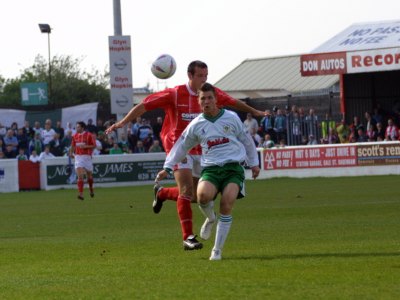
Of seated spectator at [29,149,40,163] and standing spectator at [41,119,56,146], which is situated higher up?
standing spectator at [41,119,56,146]

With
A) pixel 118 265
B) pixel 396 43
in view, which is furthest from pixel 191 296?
pixel 396 43

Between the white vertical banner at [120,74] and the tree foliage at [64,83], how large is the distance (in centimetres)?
4617

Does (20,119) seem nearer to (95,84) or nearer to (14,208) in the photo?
(14,208)

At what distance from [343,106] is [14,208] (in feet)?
68.9

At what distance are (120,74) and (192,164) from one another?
2521 cm

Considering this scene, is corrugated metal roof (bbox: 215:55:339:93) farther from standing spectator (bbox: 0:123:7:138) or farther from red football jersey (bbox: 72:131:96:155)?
red football jersey (bbox: 72:131:96:155)

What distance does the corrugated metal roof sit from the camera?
7612 cm

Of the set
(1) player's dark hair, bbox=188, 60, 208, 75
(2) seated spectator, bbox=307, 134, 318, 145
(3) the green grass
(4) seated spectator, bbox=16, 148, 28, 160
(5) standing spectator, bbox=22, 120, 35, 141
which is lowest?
(3) the green grass

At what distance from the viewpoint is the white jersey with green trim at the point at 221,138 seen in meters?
12.6

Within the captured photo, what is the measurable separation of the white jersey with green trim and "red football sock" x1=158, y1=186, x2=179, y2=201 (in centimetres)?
180

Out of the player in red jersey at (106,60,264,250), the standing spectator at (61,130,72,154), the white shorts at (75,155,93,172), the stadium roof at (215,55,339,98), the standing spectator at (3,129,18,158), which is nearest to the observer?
the player in red jersey at (106,60,264,250)

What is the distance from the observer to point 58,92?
87500mm

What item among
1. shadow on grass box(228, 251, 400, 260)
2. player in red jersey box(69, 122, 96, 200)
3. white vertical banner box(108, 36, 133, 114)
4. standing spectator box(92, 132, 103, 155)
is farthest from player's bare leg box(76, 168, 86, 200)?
shadow on grass box(228, 251, 400, 260)

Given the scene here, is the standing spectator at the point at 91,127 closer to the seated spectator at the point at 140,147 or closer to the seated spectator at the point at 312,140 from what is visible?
the seated spectator at the point at 140,147
